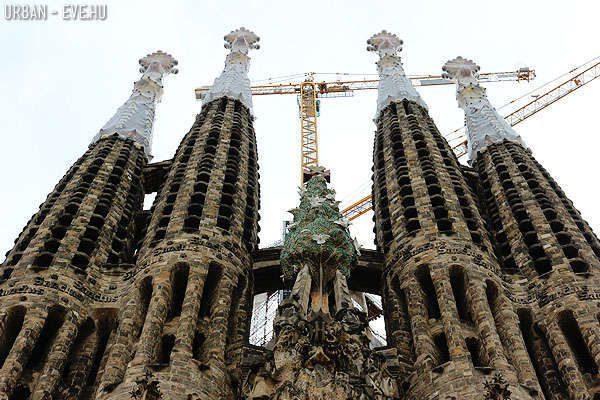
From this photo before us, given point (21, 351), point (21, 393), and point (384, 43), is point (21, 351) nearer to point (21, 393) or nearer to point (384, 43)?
point (21, 393)

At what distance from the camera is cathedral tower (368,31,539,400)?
1057 inches

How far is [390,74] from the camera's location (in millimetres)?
Answer: 52938

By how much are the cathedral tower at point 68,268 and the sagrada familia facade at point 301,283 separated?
0.07 m

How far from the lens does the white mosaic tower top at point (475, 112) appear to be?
43.6 m

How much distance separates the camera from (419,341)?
94.8ft

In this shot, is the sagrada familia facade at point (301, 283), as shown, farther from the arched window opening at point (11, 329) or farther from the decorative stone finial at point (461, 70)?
the decorative stone finial at point (461, 70)

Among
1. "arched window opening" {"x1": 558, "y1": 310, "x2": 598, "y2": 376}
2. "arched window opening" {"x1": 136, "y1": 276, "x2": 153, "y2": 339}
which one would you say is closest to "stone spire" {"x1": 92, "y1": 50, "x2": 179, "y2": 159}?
"arched window opening" {"x1": 136, "y1": 276, "x2": 153, "y2": 339}

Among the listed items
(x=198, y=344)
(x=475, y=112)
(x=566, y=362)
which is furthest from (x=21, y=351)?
(x=475, y=112)

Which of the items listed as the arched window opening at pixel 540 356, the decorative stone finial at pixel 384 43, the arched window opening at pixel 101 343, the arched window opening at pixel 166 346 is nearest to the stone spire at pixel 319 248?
the arched window opening at pixel 166 346

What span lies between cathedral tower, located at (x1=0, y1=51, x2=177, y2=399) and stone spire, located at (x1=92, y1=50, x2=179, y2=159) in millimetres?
379

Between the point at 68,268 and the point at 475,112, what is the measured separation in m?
24.9

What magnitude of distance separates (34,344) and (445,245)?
14114mm

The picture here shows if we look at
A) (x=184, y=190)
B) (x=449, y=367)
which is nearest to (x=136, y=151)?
(x=184, y=190)

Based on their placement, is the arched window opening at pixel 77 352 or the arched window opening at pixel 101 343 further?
the arched window opening at pixel 101 343
